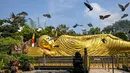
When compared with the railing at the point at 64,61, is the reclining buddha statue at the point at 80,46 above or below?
above

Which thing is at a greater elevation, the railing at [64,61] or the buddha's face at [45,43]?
the buddha's face at [45,43]

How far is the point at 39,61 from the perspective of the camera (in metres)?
20.0

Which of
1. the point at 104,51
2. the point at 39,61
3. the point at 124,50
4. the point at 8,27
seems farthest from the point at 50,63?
the point at 8,27

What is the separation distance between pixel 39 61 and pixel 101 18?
30.9 ft

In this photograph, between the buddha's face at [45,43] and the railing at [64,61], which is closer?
the railing at [64,61]

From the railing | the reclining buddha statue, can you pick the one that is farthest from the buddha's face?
the railing

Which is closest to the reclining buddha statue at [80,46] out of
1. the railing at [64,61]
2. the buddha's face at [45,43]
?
the buddha's face at [45,43]

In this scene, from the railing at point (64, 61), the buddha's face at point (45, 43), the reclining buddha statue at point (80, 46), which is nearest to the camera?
the railing at point (64, 61)

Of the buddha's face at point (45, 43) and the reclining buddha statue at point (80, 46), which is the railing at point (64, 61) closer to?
the reclining buddha statue at point (80, 46)

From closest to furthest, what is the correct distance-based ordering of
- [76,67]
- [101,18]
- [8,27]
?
[101,18], [76,67], [8,27]

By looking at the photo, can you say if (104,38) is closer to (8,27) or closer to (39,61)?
(39,61)

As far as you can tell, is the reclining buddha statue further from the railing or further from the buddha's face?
the railing

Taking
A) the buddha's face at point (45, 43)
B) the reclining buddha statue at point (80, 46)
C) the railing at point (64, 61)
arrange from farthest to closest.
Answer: the buddha's face at point (45, 43)
the reclining buddha statue at point (80, 46)
the railing at point (64, 61)

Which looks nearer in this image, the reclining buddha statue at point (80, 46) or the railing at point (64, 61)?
the railing at point (64, 61)
